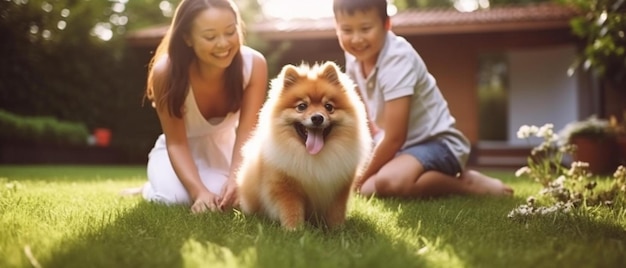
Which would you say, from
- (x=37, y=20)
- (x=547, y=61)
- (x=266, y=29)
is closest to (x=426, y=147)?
(x=37, y=20)

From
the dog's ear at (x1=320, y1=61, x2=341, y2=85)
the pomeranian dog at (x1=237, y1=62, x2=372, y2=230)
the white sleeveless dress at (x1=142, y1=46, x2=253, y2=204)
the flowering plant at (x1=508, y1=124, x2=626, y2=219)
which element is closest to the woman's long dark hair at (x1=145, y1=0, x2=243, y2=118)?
the white sleeveless dress at (x1=142, y1=46, x2=253, y2=204)

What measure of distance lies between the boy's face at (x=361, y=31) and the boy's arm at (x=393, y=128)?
0.41 m

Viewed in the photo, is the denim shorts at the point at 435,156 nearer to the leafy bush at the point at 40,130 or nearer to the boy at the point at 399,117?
the boy at the point at 399,117

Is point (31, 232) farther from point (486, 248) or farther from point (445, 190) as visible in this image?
point (445, 190)

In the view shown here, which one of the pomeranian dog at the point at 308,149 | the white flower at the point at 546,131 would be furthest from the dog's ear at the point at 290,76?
the white flower at the point at 546,131

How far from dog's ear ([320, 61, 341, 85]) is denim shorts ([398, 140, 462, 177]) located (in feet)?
4.89

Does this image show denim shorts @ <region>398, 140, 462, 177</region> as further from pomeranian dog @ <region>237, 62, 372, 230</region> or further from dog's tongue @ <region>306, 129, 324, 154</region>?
dog's tongue @ <region>306, 129, 324, 154</region>

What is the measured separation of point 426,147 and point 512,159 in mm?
7684

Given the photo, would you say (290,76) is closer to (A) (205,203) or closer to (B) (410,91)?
(A) (205,203)

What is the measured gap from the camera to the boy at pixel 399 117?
3.79m

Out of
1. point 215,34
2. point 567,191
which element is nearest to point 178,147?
point 215,34

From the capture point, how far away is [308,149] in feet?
9.02

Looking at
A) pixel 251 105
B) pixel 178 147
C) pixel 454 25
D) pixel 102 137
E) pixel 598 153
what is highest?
pixel 454 25

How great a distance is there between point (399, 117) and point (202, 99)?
137cm
